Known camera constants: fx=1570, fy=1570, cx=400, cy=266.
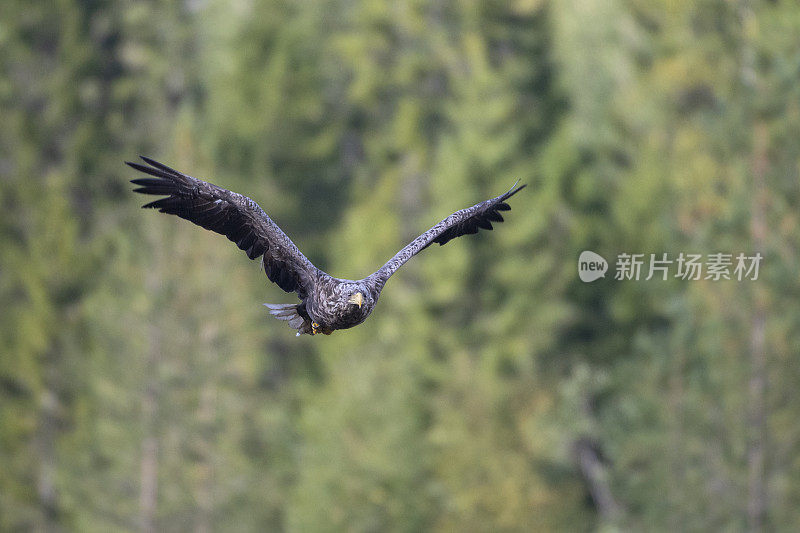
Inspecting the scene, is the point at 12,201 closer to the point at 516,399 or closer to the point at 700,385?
the point at 516,399

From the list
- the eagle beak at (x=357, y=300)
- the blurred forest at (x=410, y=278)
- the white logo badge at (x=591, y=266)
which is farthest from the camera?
the white logo badge at (x=591, y=266)

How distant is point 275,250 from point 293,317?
2.64ft

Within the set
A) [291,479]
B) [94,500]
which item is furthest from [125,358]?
[291,479]

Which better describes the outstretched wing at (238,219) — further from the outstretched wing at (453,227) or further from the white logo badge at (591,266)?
the white logo badge at (591,266)

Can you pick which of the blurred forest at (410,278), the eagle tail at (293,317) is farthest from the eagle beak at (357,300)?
the blurred forest at (410,278)

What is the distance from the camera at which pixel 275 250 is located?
49.2 ft

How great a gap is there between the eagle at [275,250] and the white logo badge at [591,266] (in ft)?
86.2

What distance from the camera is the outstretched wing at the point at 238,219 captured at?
14453 mm

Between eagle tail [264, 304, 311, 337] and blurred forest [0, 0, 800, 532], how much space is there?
63.0 ft

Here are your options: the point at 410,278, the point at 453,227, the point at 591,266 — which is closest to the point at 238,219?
the point at 453,227

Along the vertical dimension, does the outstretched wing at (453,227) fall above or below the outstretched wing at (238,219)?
above

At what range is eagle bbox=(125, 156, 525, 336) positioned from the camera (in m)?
14.1

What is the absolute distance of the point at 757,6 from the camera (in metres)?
37.7

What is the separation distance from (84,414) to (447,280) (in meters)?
10.3
